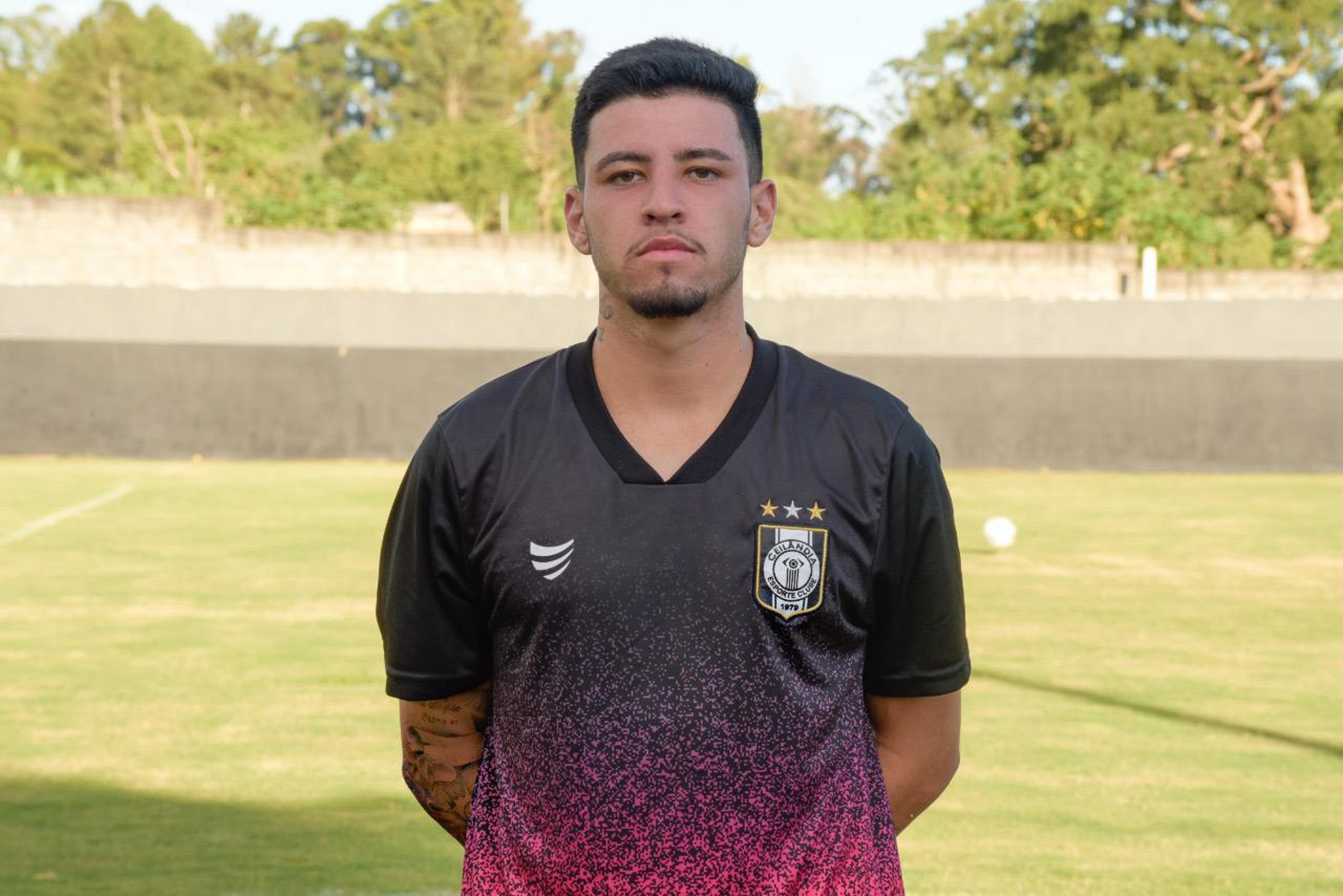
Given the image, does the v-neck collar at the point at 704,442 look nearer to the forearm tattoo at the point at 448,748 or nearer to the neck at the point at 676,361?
the neck at the point at 676,361

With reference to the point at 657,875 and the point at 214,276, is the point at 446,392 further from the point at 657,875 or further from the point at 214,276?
the point at 657,875

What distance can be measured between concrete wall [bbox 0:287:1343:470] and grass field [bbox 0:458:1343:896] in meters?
7.97

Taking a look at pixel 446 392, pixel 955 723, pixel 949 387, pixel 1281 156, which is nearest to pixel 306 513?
pixel 446 392

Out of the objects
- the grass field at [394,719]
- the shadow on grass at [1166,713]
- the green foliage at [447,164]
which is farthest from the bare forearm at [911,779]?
the green foliage at [447,164]

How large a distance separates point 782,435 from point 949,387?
25.5 m

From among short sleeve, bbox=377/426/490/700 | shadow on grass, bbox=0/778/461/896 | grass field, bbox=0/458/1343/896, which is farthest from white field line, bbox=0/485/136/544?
short sleeve, bbox=377/426/490/700

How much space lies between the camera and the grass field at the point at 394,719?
712 centimetres

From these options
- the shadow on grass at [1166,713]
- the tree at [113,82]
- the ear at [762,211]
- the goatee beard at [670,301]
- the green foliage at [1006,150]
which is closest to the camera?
the goatee beard at [670,301]

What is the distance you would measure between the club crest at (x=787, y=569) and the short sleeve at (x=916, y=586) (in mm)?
142

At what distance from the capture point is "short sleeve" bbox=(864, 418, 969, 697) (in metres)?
2.75

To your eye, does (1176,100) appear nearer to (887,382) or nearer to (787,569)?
(887,382)

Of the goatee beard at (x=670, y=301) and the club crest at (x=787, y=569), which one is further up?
the goatee beard at (x=670, y=301)

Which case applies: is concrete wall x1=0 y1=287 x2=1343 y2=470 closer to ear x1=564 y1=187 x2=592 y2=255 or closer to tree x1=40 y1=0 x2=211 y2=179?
ear x1=564 y1=187 x2=592 y2=255

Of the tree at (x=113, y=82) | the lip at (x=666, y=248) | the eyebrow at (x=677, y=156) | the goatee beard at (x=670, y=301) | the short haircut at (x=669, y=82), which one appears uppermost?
the tree at (x=113, y=82)
